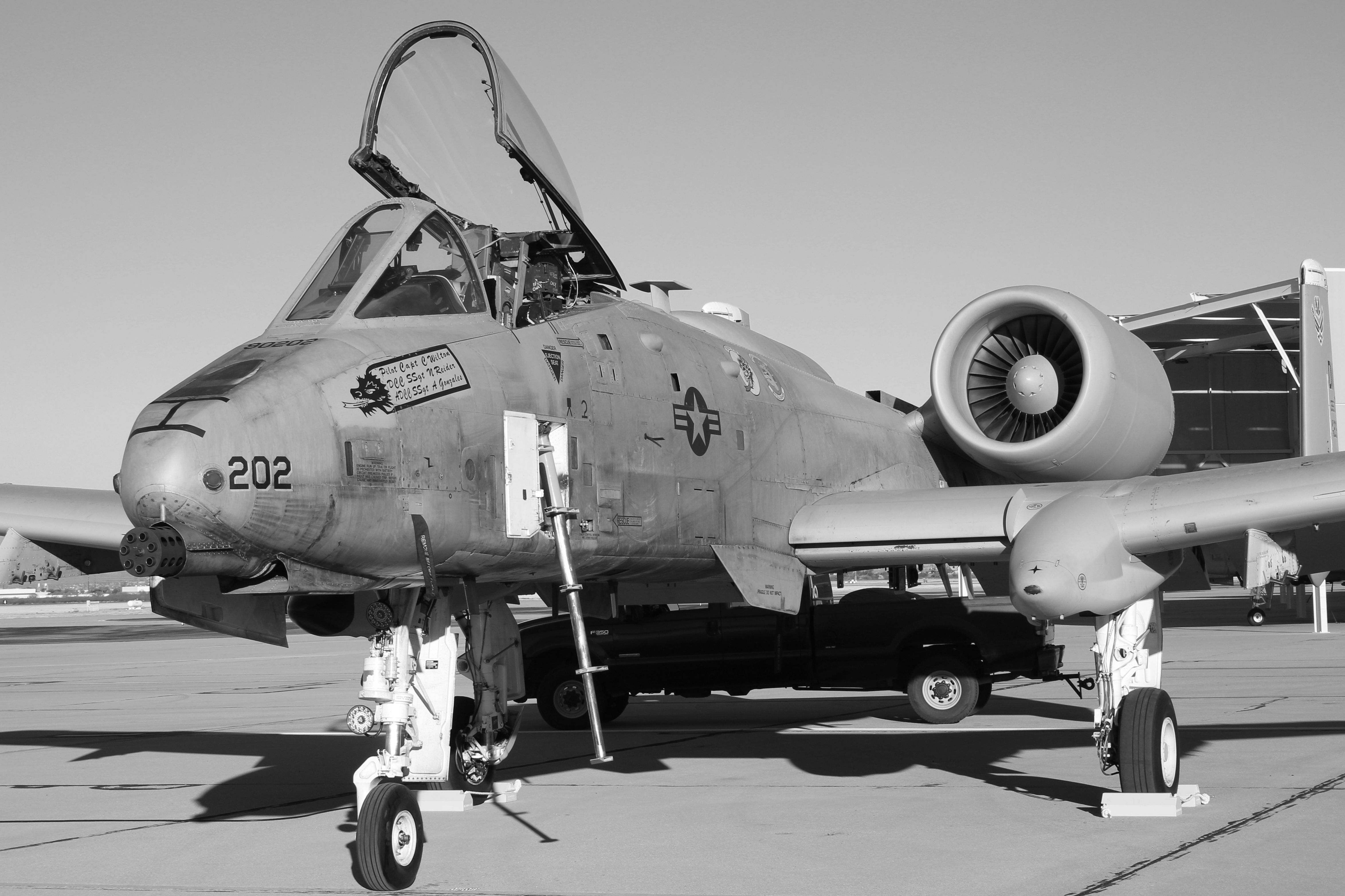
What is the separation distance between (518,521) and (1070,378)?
5.83 m

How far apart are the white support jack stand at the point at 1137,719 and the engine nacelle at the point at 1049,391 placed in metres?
2.00

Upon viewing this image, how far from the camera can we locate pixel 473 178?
8414 mm

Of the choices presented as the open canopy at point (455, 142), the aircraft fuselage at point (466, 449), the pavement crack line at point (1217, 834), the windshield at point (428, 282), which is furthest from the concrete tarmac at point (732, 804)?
the open canopy at point (455, 142)

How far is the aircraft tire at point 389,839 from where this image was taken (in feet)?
22.4

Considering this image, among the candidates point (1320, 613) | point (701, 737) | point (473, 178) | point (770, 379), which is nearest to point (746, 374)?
→ point (770, 379)

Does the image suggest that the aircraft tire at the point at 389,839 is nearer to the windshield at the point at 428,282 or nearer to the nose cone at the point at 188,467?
the nose cone at the point at 188,467

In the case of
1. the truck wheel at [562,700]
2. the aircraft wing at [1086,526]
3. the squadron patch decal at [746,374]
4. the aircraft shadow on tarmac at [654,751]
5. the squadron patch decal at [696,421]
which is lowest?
the aircraft shadow on tarmac at [654,751]

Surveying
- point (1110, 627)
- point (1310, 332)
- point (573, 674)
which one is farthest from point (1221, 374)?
point (1110, 627)

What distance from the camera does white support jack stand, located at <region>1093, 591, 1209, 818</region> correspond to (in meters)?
8.62

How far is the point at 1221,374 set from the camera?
135 ft

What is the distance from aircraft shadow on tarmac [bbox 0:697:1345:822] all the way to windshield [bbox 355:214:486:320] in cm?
412

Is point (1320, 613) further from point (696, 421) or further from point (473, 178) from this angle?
point (473, 178)

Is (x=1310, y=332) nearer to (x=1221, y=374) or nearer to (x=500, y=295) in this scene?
(x=500, y=295)

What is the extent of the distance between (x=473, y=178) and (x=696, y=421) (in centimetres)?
216
